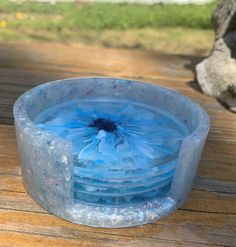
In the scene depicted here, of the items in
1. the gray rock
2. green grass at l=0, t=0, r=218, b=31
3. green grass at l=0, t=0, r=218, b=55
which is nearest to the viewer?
the gray rock

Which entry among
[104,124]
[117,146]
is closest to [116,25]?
[104,124]

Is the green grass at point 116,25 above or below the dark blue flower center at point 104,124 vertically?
below

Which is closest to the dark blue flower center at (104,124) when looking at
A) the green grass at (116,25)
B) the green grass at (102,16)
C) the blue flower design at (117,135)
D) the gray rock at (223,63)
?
the blue flower design at (117,135)

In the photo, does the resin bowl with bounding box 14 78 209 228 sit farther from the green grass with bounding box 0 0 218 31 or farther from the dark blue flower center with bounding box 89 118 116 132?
the green grass with bounding box 0 0 218 31

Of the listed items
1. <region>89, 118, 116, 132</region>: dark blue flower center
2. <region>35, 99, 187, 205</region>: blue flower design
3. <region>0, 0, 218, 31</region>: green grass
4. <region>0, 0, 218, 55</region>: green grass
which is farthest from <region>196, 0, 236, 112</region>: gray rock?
<region>0, 0, 218, 31</region>: green grass

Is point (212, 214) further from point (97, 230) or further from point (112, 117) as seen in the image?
point (112, 117)

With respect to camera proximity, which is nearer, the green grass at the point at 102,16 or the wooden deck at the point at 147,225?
the wooden deck at the point at 147,225

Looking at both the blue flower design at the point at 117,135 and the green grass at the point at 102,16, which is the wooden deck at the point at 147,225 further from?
the green grass at the point at 102,16

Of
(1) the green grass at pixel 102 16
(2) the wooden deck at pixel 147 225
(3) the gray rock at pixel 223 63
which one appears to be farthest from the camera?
(1) the green grass at pixel 102 16

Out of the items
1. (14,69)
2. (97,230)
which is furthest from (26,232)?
(14,69)
